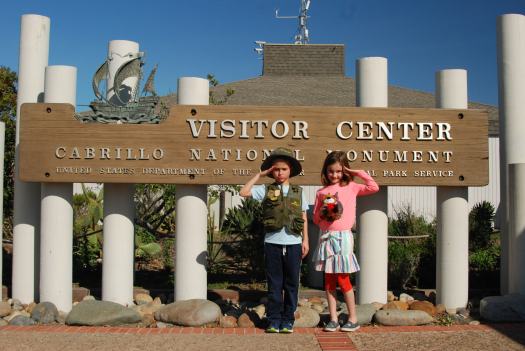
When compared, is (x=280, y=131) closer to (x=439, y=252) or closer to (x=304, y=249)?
(x=304, y=249)

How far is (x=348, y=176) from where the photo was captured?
230 inches

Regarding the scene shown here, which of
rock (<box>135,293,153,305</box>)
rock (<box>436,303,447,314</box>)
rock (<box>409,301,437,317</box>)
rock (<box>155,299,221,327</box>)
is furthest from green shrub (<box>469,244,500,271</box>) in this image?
rock (<box>135,293,153,305</box>)

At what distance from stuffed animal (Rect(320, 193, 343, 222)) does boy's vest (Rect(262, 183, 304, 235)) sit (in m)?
0.23

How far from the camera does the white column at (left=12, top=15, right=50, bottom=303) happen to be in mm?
7109

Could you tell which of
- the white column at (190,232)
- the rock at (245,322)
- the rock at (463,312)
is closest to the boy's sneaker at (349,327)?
the rock at (245,322)

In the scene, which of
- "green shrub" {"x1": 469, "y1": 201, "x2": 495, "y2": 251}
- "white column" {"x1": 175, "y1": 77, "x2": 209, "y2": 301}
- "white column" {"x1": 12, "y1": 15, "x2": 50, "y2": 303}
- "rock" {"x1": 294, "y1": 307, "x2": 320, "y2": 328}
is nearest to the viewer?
"rock" {"x1": 294, "y1": 307, "x2": 320, "y2": 328}

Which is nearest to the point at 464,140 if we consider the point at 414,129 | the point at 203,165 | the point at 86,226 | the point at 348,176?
the point at 414,129

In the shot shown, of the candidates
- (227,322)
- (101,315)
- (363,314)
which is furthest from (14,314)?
(363,314)

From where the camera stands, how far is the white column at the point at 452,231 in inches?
265

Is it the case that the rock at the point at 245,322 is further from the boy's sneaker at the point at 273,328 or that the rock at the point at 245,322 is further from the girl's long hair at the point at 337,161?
the girl's long hair at the point at 337,161

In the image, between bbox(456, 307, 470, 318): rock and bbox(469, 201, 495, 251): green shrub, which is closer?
bbox(456, 307, 470, 318): rock

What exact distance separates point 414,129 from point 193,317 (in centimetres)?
318

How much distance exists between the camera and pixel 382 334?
18.4 feet

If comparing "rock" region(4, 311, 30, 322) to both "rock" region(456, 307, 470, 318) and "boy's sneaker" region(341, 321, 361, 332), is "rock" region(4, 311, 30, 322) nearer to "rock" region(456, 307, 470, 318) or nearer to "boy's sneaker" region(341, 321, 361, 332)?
"boy's sneaker" region(341, 321, 361, 332)
